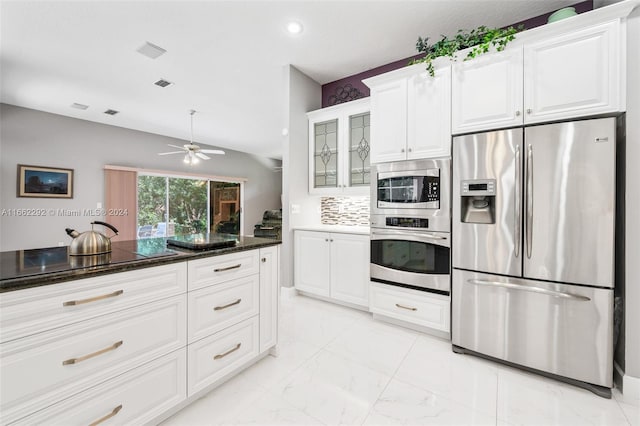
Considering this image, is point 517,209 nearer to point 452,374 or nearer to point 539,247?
point 539,247

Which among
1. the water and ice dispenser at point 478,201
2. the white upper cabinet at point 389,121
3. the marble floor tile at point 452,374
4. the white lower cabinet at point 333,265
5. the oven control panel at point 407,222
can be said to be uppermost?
the white upper cabinet at point 389,121

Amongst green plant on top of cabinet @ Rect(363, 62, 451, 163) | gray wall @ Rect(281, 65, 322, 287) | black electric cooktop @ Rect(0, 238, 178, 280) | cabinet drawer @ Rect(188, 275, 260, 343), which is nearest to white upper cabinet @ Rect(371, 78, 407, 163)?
green plant on top of cabinet @ Rect(363, 62, 451, 163)

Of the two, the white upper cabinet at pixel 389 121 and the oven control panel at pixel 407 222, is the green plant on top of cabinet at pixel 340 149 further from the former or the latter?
the oven control panel at pixel 407 222

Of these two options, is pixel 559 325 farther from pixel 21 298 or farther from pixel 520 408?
pixel 21 298

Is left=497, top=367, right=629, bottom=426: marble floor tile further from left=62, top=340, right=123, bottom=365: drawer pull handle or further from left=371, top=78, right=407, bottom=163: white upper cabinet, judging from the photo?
left=62, top=340, right=123, bottom=365: drawer pull handle

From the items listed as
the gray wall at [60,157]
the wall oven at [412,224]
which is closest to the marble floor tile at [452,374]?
the wall oven at [412,224]

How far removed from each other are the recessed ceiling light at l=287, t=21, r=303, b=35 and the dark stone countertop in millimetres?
2115

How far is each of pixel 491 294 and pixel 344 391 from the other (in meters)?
1.27

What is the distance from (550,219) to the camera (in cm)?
183

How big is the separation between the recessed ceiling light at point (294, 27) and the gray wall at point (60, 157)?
4.91 m

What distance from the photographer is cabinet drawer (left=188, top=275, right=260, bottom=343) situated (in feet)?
5.03

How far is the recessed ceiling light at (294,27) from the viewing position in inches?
100

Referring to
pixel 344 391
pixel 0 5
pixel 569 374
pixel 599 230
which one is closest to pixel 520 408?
pixel 569 374

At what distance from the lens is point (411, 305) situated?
8.20ft
